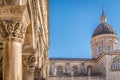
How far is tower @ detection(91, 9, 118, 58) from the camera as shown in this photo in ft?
308

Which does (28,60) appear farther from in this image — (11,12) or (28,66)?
(11,12)

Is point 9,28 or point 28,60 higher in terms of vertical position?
point 9,28

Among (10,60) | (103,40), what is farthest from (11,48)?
(103,40)

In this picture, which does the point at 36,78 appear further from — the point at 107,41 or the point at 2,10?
the point at 107,41

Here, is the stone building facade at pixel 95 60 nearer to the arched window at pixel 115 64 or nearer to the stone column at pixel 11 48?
the arched window at pixel 115 64

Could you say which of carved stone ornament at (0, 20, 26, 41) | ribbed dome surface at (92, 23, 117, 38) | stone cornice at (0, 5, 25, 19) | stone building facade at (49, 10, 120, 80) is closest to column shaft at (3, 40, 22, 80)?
carved stone ornament at (0, 20, 26, 41)

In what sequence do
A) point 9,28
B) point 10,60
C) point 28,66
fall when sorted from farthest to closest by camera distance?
point 28,66 → point 9,28 → point 10,60

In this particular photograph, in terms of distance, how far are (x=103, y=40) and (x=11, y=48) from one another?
83519 mm

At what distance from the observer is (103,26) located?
321ft

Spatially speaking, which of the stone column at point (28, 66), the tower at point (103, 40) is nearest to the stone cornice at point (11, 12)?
the stone column at point (28, 66)

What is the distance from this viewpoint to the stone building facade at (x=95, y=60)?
8606cm

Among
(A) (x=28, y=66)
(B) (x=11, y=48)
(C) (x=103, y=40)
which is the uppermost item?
(C) (x=103, y=40)

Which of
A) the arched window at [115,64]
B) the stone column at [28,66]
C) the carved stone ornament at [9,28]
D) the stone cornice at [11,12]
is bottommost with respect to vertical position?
the arched window at [115,64]

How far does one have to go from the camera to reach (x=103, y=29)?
95.9 m
